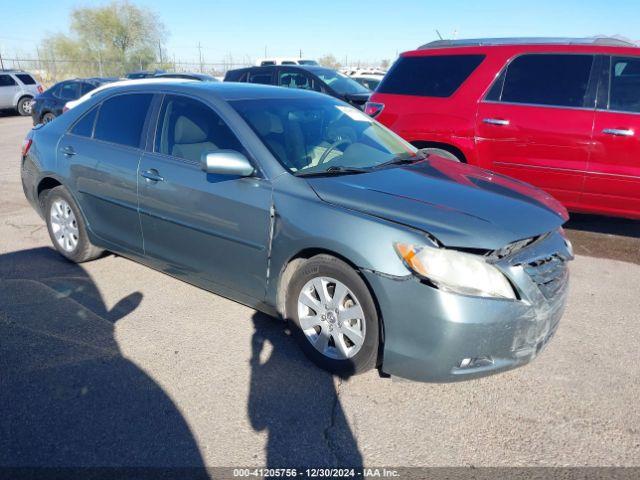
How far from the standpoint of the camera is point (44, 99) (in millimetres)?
14828

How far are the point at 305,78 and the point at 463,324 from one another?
908cm

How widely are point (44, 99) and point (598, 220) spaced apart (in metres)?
14.8

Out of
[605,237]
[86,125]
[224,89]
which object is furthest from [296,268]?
[605,237]

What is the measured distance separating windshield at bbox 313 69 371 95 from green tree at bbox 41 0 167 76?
36047mm

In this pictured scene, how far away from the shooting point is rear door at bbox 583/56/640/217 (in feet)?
16.4

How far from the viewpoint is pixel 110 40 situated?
145 feet

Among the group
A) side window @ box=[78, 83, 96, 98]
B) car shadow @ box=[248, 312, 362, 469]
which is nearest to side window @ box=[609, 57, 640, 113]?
car shadow @ box=[248, 312, 362, 469]

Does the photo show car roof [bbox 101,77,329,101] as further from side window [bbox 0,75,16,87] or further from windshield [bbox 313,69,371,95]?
side window [bbox 0,75,16,87]

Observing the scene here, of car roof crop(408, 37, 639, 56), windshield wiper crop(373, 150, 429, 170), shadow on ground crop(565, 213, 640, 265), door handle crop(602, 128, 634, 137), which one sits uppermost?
car roof crop(408, 37, 639, 56)

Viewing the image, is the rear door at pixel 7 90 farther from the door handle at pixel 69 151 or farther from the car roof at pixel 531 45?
the car roof at pixel 531 45

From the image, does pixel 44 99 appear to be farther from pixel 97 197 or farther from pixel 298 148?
pixel 298 148

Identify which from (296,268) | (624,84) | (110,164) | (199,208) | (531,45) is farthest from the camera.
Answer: (531,45)

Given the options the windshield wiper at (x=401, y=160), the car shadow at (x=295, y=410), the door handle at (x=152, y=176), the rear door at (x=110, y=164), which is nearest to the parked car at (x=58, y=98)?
the rear door at (x=110, y=164)

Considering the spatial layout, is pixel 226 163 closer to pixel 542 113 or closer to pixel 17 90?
pixel 542 113
